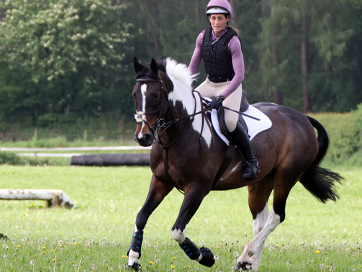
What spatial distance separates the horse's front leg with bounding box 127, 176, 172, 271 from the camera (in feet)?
21.2

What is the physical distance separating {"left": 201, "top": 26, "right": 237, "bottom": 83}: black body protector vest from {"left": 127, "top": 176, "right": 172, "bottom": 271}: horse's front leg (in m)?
1.66

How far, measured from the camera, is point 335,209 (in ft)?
56.2

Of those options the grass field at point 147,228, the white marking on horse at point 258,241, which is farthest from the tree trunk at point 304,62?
the white marking on horse at point 258,241

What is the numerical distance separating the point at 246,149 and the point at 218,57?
124cm

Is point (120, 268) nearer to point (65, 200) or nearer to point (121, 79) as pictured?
point (65, 200)

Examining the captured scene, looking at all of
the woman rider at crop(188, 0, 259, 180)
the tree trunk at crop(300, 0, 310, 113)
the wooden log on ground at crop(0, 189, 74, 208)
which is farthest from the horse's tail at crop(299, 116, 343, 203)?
the tree trunk at crop(300, 0, 310, 113)

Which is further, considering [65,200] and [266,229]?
[65,200]

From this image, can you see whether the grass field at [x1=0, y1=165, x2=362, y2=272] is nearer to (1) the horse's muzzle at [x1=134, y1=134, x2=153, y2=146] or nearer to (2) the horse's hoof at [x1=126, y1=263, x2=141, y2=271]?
(2) the horse's hoof at [x1=126, y1=263, x2=141, y2=271]

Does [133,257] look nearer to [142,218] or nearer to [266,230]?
[142,218]

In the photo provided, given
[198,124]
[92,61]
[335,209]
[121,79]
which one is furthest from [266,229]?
[121,79]

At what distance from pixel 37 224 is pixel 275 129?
6521 mm

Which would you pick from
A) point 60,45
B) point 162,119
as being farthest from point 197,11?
point 162,119

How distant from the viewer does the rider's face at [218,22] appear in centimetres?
709

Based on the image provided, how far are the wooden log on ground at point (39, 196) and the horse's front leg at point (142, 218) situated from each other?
831 centimetres
